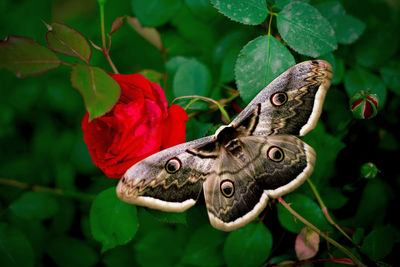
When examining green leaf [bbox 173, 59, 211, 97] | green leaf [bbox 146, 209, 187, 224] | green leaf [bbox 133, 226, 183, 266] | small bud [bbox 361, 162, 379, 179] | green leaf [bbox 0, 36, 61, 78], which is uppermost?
green leaf [bbox 0, 36, 61, 78]

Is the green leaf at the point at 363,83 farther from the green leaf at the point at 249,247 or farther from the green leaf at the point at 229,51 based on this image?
the green leaf at the point at 249,247

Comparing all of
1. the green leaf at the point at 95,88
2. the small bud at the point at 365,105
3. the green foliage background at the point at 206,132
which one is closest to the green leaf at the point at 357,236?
the green foliage background at the point at 206,132

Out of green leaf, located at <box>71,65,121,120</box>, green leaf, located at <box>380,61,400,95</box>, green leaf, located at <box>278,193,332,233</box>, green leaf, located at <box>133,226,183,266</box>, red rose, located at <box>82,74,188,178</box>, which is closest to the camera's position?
green leaf, located at <box>71,65,121,120</box>

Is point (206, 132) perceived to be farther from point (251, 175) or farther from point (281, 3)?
point (281, 3)

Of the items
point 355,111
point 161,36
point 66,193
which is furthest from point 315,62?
point 66,193

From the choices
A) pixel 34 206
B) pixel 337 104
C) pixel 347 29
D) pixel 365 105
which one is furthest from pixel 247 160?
pixel 34 206

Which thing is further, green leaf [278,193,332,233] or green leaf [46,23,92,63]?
green leaf [278,193,332,233]

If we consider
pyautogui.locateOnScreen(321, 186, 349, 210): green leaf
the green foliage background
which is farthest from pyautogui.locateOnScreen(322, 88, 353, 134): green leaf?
pyautogui.locateOnScreen(321, 186, 349, 210): green leaf

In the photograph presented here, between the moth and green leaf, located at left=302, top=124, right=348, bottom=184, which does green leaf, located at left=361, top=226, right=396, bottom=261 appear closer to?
green leaf, located at left=302, top=124, right=348, bottom=184
